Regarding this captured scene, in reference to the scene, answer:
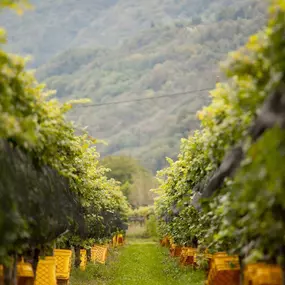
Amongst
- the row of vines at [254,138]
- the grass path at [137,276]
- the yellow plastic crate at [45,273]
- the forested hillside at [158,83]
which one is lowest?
the grass path at [137,276]

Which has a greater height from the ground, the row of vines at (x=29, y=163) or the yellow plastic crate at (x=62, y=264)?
the row of vines at (x=29, y=163)

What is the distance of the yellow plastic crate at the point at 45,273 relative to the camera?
11781mm

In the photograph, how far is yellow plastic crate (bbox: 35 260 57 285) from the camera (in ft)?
38.7

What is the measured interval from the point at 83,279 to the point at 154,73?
534 feet

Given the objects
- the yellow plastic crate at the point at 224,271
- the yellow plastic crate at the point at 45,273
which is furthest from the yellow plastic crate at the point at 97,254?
the yellow plastic crate at the point at 224,271

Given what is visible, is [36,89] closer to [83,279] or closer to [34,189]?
[34,189]

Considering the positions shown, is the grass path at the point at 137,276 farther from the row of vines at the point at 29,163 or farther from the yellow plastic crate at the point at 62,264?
the row of vines at the point at 29,163

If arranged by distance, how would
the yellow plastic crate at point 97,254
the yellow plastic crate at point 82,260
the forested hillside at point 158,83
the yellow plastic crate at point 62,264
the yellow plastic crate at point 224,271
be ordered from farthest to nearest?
the forested hillside at point 158,83, the yellow plastic crate at point 97,254, the yellow plastic crate at point 82,260, the yellow plastic crate at point 62,264, the yellow plastic crate at point 224,271

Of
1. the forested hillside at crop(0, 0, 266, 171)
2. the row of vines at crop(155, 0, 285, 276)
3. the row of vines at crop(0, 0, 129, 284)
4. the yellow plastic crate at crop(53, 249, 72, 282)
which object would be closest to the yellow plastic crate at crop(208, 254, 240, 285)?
the row of vines at crop(155, 0, 285, 276)

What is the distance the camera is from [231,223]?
7.39 m

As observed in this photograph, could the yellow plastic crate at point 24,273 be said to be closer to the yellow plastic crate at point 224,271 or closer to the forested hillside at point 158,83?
the yellow plastic crate at point 224,271

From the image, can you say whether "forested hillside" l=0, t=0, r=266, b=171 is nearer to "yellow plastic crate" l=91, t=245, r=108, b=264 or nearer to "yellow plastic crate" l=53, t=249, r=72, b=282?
"yellow plastic crate" l=91, t=245, r=108, b=264

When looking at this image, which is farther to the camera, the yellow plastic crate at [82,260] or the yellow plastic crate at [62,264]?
the yellow plastic crate at [82,260]

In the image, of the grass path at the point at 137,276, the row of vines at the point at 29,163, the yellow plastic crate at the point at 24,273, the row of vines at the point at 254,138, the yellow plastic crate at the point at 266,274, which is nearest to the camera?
the row of vines at the point at 254,138
